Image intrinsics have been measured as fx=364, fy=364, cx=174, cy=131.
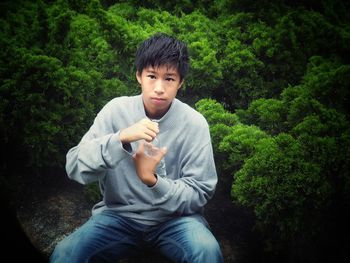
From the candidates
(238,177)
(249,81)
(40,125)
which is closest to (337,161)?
(238,177)

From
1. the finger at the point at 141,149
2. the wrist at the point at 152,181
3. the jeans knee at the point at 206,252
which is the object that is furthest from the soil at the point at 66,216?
the finger at the point at 141,149

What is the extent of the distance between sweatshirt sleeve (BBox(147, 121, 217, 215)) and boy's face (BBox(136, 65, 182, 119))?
1.24ft

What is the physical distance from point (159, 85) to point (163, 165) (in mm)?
552

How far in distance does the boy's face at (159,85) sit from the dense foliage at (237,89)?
2.53 feet

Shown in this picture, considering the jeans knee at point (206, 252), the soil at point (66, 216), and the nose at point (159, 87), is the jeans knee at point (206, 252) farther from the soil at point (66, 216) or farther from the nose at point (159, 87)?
the nose at point (159, 87)

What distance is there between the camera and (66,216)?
3.25m

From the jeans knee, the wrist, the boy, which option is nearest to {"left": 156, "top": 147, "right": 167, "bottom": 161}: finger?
the boy

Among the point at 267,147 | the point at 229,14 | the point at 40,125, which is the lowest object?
the point at 40,125

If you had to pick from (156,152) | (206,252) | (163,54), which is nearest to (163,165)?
(156,152)

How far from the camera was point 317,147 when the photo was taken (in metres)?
2.72

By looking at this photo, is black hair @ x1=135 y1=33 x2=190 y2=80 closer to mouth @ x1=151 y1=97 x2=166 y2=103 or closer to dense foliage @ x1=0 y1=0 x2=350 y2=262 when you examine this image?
mouth @ x1=151 y1=97 x2=166 y2=103

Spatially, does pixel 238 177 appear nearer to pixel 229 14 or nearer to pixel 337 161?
pixel 337 161

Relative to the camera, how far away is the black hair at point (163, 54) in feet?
8.30

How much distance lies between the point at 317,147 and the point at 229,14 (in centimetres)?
250
